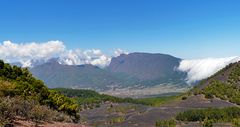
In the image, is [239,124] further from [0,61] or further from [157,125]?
[0,61]

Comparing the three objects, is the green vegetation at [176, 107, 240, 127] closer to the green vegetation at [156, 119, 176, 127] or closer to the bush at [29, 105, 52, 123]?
the green vegetation at [156, 119, 176, 127]

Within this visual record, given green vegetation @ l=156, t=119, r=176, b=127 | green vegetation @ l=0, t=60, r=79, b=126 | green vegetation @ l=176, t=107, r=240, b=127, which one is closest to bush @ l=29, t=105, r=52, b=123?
green vegetation @ l=0, t=60, r=79, b=126

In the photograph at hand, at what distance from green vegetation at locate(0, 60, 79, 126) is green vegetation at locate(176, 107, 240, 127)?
8222 centimetres

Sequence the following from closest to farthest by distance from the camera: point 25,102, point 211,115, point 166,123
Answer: point 25,102 → point 166,123 → point 211,115

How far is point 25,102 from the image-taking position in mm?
48000

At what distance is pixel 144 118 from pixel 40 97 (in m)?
110

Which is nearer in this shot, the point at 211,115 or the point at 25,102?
the point at 25,102

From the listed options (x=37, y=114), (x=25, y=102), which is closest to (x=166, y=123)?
(x=37, y=114)

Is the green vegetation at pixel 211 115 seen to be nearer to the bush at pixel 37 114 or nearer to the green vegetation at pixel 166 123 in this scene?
the green vegetation at pixel 166 123

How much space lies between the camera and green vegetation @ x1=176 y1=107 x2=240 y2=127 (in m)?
170

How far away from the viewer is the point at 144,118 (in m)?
194

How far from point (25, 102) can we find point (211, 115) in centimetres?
13893

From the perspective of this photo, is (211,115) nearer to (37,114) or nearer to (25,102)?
(37,114)

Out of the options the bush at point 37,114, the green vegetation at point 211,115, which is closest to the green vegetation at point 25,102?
the bush at point 37,114
